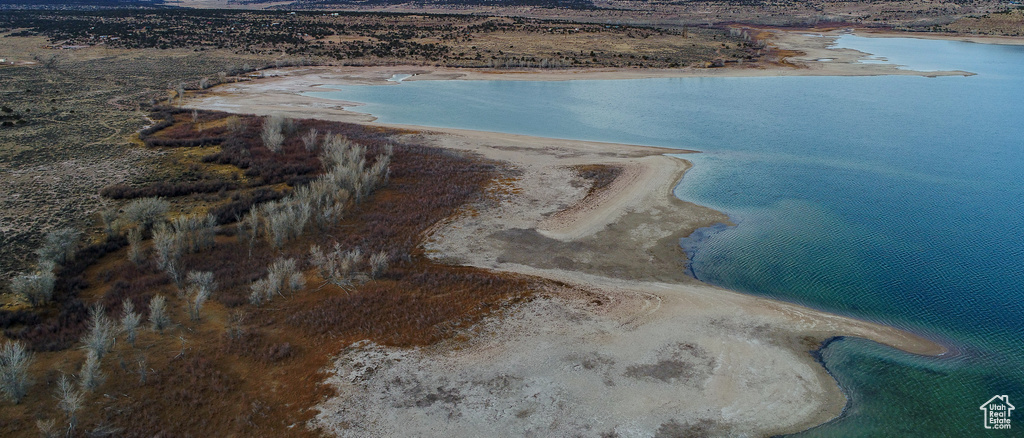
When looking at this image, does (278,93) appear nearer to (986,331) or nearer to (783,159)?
(783,159)

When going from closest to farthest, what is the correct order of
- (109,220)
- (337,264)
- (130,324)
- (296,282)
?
(130,324)
(296,282)
(337,264)
(109,220)

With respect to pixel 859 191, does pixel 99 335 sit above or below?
below

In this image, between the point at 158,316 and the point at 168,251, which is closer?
the point at 158,316

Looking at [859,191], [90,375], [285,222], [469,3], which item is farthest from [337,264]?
[469,3]

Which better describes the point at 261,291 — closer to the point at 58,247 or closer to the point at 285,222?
the point at 285,222

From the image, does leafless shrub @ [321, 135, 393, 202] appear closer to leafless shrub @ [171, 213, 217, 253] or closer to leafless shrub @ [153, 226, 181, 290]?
leafless shrub @ [171, 213, 217, 253]

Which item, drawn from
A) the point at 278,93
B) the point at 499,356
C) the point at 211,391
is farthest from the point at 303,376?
the point at 278,93

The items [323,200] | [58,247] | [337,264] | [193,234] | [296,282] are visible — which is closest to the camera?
[296,282]
